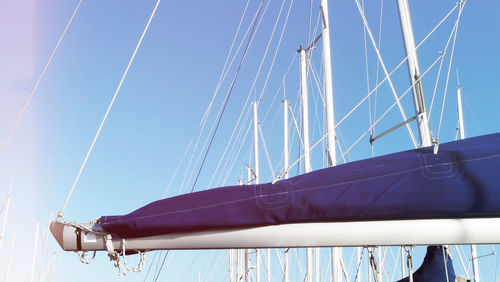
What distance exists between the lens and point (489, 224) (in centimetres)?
355

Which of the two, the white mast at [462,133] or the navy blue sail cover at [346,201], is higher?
the white mast at [462,133]

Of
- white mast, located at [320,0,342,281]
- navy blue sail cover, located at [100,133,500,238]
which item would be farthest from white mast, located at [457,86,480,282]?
navy blue sail cover, located at [100,133,500,238]

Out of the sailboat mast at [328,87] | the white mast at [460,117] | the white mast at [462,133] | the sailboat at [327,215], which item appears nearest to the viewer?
the sailboat at [327,215]

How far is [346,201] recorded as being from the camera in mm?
3605

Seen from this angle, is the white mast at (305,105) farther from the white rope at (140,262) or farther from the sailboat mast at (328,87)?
the white rope at (140,262)

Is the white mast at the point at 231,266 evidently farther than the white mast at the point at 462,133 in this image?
Yes

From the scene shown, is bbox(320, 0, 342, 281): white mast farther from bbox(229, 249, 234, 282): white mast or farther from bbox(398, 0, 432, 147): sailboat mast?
bbox(229, 249, 234, 282): white mast

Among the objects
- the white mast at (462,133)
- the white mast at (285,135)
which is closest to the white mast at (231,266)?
the white mast at (285,135)

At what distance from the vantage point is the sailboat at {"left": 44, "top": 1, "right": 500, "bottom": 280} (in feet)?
11.7

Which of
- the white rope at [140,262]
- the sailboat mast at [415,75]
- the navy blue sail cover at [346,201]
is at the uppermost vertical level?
the sailboat mast at [415,75]

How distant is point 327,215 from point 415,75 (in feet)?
8.96

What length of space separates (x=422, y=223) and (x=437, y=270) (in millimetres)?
1066

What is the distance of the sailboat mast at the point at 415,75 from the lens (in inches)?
207

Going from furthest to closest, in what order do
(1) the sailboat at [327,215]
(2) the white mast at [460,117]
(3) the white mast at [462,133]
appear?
(2) the white mast at [460,117]
(3) the white mast at [462,133]
(1) the sailboat at [327,215]
